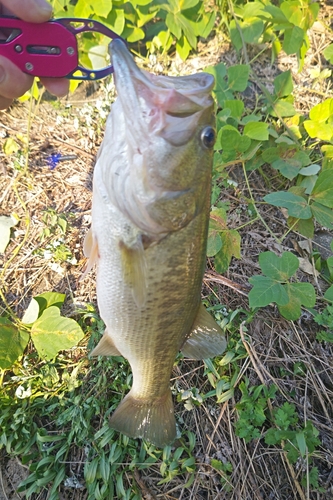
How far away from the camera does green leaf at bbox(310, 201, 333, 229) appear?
2625 millimetres

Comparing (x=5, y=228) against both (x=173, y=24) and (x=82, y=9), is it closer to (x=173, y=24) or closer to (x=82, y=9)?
(x=82, y=9)

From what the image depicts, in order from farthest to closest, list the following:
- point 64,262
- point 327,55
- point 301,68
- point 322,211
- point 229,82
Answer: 1. point 301,68
2. point 327,55
3. point 229,82
4. point 64,262
5. point 322,211

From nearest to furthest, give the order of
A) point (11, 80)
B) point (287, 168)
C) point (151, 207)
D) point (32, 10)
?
point (151, 207)
point (32, 10)
point (11, 80)
point (287, 168)

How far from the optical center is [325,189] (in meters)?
2.70

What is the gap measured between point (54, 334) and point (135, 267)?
4.23 feet

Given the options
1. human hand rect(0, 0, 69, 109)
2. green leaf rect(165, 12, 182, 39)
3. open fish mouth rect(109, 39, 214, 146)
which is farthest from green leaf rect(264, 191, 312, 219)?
green leaf rect(165, 12, 182, 39)

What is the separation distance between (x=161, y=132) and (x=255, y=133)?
1813mm

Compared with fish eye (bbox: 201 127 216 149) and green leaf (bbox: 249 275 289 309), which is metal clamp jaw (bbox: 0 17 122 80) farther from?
green leaf (bbox: 249 275 289 309)

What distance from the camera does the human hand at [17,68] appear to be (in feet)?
5.36

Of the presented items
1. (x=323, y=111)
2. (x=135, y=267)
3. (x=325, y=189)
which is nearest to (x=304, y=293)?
(x=325, y=189)

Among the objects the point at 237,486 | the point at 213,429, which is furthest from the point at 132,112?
the point at 237,486

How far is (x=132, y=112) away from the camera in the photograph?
1.38 m

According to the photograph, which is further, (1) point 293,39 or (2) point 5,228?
(1) point 293,39

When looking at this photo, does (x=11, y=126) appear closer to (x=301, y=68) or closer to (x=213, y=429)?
(x=301, y=68)
